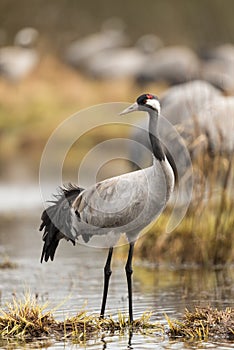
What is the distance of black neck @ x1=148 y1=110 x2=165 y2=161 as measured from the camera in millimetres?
7551

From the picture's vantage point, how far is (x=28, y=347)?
6.85 meters

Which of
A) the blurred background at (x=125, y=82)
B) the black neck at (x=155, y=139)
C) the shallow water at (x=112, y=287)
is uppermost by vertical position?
the blurred background at (x=125, y=82)

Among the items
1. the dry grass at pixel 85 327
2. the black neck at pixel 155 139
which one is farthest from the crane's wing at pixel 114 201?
the dry grass at pixel 85 327

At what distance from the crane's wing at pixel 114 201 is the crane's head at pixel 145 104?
0.46 metres

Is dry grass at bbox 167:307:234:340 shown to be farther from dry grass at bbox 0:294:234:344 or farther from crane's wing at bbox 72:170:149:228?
crane's wing at bbox 72:170:149:228

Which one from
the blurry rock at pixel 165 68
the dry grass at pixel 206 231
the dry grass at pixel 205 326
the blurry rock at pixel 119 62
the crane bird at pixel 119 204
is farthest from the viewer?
the blurry rock at pixel 119 62

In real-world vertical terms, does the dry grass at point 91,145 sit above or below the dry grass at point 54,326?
above

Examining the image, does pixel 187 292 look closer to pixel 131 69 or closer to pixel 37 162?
pixel 37 162

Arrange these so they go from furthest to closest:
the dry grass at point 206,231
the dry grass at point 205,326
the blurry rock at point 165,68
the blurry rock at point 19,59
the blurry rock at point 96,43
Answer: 1. the blurry rock at point 96,43
2. the blurry rock at point 165,68
3. the blurry rock at point 19,59
4. the dry grass at point 206,231
5. the dry grass at point 205,326

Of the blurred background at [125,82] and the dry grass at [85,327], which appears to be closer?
the dry grass at [85,327]

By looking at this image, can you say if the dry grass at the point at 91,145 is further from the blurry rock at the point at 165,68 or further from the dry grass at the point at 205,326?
the dry grass at the point at 205,326

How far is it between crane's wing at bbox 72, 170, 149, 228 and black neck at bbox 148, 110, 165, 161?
184mm

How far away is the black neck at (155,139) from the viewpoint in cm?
755

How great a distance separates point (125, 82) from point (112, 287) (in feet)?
69.7
